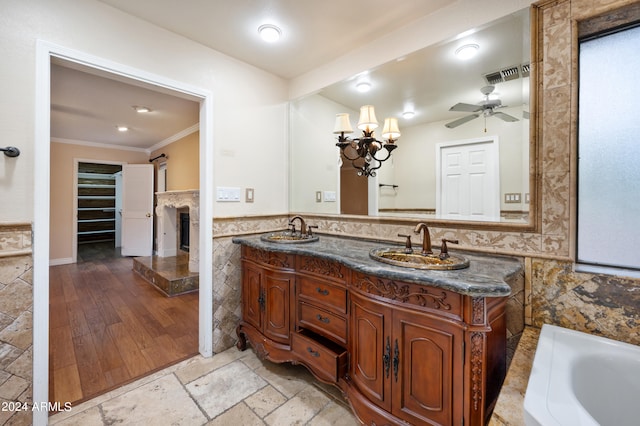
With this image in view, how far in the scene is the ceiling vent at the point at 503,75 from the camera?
1469mm

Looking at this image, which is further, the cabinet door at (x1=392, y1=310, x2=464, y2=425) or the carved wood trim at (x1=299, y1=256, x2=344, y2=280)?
the carved wood trim at (x1=299, y1=256, x2=344, y2=280)

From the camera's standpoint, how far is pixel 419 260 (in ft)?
4.94

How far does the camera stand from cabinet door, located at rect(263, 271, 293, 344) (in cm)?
182

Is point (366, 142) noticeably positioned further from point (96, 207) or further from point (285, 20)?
point (96, 207)

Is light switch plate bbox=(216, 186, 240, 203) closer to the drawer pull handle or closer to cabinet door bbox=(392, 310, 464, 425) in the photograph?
the drawer pull handle

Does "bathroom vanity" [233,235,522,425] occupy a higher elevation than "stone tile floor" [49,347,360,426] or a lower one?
higher

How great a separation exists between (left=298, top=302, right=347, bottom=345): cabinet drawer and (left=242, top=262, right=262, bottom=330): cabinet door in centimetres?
40

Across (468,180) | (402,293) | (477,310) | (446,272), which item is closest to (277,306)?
(402,293)

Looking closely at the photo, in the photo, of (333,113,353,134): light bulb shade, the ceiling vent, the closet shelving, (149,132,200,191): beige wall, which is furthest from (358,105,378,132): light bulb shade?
the closet shelving

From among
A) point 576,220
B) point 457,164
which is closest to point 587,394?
point 576,220

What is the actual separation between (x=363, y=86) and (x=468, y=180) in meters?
1.08

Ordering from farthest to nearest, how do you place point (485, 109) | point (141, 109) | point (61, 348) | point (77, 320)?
point (141, 109), point (77, 320), point (61, 348), point (485, 109)

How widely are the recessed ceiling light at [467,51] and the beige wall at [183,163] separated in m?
3.98

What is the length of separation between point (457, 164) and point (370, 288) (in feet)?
3.27
